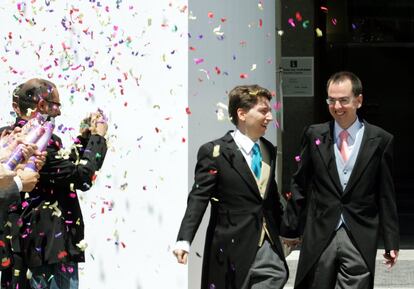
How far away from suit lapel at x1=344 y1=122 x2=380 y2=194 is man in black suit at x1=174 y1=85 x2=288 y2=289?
18.2 inches

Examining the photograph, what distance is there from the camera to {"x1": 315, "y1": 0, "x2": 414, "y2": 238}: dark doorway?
39.5ft

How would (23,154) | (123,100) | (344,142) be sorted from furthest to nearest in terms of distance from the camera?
(123,100)
(344,142)
(23,154)

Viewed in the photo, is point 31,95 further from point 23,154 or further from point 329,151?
point 329,151

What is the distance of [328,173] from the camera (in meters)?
5.53

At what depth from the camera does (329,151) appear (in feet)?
18.3

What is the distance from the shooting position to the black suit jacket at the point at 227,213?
5426mm

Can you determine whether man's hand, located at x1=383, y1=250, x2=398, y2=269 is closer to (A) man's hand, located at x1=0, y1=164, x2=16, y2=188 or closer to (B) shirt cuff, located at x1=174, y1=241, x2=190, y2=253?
(B) shirt cuff, located at x1=174, y1=241, x2=190, y2=253

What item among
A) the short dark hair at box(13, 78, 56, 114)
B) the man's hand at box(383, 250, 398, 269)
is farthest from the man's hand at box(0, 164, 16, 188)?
the man's hand at box(383, 250, 398, 269)

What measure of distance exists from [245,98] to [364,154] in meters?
0.76

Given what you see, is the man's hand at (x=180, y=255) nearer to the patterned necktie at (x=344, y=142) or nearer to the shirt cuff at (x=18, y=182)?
the patterned necktie at (x=344, y=142)

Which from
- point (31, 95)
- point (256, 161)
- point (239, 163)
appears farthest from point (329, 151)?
point (31, 95)

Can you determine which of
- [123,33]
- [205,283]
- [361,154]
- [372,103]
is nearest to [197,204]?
[205,283]

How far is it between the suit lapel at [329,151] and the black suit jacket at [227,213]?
321 mm

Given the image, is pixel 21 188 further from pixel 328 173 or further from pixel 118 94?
pixel 118 94
